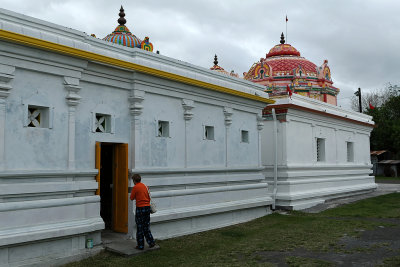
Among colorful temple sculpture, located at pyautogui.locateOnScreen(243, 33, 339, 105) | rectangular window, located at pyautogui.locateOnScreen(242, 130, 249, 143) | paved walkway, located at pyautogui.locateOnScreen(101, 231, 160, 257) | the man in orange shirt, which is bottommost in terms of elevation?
paved walkway, located at pyautogui.locateOnScreen(101, 231, 160, 257)

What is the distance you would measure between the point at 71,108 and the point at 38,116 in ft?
2.03

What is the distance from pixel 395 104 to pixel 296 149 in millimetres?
28748

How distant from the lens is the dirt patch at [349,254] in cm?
739

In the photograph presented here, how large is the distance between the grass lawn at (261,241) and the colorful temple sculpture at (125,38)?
9400 mm

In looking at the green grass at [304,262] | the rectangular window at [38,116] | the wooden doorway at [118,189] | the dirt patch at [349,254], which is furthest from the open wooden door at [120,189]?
the green grass at [304,262]

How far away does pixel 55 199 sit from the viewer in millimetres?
7281

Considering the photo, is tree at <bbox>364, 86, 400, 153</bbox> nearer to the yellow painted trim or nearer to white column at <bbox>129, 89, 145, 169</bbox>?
the yellow painted trim

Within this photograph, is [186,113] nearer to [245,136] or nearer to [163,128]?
[163,128]

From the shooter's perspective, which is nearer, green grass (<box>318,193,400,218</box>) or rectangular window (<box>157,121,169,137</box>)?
rectangular window (<box>157,121,169,137</box>)

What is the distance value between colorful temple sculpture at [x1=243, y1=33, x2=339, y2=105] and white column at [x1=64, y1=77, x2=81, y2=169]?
15.0 meters

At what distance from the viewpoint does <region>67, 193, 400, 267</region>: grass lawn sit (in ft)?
24.4

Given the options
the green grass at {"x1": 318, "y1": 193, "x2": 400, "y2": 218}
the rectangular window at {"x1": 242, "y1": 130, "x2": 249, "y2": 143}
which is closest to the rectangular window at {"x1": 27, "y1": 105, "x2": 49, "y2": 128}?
the rectangular window at {"x1": 242, "y1": 130, "x2": 249, "y2": 143}

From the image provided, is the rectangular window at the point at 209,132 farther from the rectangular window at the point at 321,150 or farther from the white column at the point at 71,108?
the rectangular window at the point at 321,150

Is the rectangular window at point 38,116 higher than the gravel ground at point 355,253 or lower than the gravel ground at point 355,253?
higher
